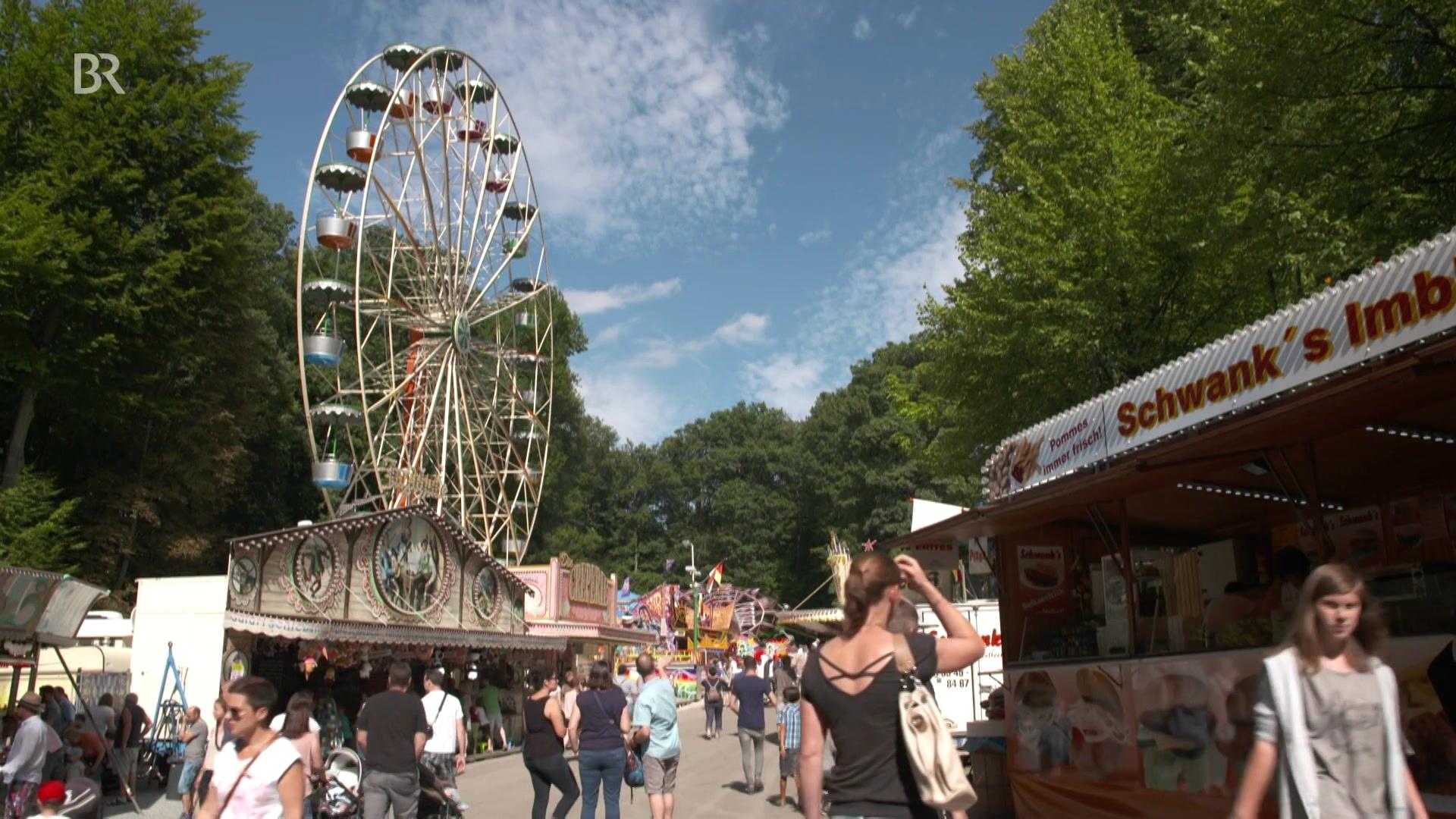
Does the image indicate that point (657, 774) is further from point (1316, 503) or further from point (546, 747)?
point (1316, 503)

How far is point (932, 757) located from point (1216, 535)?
880 centimetres

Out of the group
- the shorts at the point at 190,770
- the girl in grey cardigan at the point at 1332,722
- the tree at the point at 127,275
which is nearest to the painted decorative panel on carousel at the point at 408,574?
the shorts at the point at 190,770

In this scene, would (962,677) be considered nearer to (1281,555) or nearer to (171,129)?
(1281,555)

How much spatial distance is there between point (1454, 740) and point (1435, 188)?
8917 mm

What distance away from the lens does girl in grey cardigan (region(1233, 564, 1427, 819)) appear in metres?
2.98

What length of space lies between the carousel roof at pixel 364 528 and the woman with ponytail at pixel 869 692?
47.6 ft

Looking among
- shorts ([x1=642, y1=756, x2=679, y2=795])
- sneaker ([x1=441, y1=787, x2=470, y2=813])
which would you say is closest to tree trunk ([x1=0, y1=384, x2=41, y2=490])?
sneaker ([x1=441, y1=787, x2=470, y2=813])

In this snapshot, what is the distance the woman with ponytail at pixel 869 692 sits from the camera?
3.16 m

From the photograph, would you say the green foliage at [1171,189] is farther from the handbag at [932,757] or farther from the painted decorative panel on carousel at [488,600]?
the handbag at [932,757]

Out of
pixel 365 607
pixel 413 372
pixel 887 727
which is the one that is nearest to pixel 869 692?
pixel 887 727

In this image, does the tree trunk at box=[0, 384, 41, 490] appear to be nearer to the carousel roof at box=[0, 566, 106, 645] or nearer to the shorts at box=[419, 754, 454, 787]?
the carousel roof at box=[0, 566, 106, 645]

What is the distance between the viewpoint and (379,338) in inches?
2100

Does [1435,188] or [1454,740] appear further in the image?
[1435,188]

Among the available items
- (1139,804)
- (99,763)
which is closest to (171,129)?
(99,763)
